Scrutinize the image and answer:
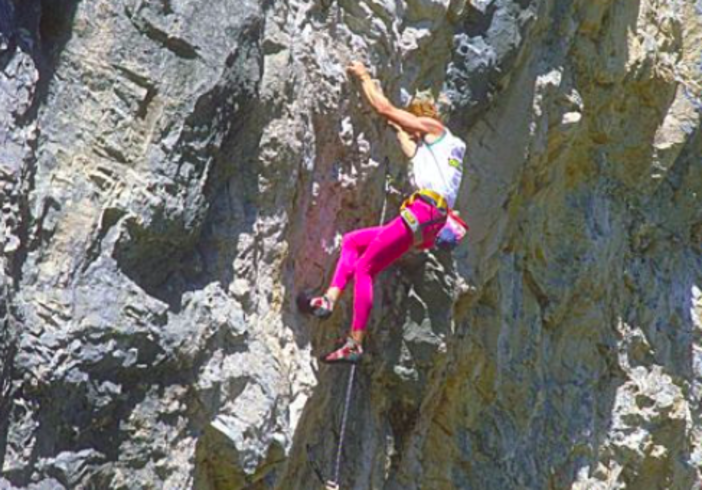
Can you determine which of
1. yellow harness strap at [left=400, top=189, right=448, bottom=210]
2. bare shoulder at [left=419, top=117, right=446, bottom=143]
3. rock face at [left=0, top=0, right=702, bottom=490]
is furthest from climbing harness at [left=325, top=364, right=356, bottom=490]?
bare shoulder at [left=419, top=117, right=446, bottom=143]

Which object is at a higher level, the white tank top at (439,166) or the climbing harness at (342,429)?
the white tank top at (439,166)

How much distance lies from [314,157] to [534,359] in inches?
143

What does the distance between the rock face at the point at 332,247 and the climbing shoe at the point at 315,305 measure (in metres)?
0.10

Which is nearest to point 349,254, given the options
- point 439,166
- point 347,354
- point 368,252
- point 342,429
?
point 368,252

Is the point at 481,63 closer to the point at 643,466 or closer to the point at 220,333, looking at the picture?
the point at 220,333

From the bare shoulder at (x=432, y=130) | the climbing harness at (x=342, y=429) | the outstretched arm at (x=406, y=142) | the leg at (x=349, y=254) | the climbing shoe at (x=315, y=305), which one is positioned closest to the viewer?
the climbing shoe at (x=315, y=305)

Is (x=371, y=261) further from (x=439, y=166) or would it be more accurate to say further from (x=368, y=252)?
(x=439, y=166)

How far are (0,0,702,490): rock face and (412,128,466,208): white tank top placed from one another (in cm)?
A: 31

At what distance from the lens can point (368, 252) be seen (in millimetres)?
8555

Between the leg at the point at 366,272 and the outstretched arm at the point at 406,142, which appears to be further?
the outstretched arm at the point at 406,142

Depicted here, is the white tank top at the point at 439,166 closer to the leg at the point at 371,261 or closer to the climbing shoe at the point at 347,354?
the leg at the point at 371,261

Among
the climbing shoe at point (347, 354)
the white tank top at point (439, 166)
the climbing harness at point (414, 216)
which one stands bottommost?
the climbing shoe at point (347, 354)

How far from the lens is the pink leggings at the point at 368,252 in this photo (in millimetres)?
8516

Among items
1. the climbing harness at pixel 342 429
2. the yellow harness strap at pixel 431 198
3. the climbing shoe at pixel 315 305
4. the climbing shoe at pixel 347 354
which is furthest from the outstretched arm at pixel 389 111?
the climbing harness at pixel 342 429
